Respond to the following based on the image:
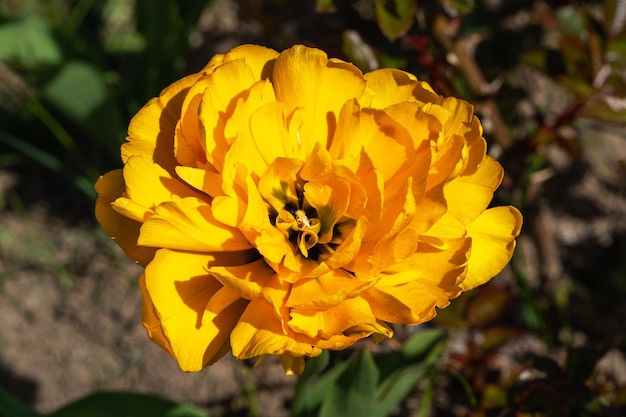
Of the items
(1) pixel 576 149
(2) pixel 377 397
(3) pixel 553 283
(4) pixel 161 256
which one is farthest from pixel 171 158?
(3) pixel 553 283

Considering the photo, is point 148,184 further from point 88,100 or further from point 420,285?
point 88,100

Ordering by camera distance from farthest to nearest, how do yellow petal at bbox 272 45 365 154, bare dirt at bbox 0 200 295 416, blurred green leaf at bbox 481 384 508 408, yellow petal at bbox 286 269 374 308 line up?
bare dirt at bbox 0 200 295 416, blurred green leaf at bbox 481 384 508 408, yellow petal at bbox 272 45 365 154, yellow petal at bbox 286 269 374 308

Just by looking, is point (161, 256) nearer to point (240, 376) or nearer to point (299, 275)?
point (299, 275)

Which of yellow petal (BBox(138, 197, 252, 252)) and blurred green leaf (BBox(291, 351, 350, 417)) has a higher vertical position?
yellow petal (BBox(138, 197, 252, 252))

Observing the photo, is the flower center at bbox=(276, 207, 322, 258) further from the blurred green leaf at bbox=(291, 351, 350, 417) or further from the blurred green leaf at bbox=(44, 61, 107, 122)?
the blurred green leaf at bbox=(44, 61, 107, 122)

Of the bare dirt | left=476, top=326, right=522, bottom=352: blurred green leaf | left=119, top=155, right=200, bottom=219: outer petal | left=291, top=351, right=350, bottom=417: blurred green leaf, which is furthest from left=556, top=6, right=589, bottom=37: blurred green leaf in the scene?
the bare dirt

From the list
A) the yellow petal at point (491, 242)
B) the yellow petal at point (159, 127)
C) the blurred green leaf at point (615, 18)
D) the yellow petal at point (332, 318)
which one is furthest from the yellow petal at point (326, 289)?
the blurred green leaf at point (615, 18)
